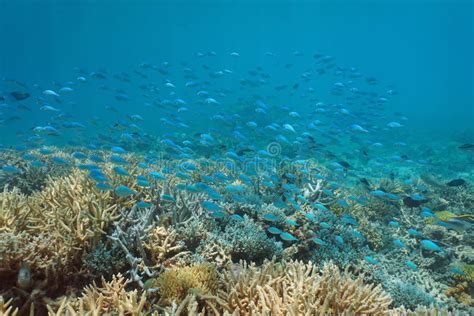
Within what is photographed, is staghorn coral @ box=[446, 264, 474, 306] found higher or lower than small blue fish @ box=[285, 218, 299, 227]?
lower

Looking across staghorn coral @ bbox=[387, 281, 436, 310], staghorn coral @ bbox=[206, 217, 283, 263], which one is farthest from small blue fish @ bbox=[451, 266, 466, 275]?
staghorn coral @ bbox=[206, 217, 283, 263]

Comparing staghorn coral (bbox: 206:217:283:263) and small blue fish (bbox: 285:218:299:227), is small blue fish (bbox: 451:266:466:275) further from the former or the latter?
staghorn coral (bbox: 206:217:283:263)

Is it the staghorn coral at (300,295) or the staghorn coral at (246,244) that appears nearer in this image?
the staghorn coral at (300,295)

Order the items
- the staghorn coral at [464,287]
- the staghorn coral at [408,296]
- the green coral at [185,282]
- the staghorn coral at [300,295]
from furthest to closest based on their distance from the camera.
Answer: the staghorn coral at [464,287] < the staghorn coral at [408,296] < the green coral at [185,282] < the staghorn coral at [300,295]

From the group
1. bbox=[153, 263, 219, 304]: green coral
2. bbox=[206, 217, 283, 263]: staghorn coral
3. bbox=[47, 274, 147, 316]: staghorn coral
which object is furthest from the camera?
bbox=[206, 217, 283, 263]: staghorn coral

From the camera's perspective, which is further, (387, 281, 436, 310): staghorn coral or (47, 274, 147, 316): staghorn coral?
(387, 281, 436, 310): staghorn coral

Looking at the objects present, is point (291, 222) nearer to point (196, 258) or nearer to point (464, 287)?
point (196, 258)

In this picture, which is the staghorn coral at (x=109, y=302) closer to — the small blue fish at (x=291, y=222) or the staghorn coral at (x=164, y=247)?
the staghorn coral at (x=164, y=247)

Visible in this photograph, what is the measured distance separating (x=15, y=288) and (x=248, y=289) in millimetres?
2834

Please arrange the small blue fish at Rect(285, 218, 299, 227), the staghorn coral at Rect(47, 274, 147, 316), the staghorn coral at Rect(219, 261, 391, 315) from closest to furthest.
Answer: the staghorn coral at Rect(47, 274, 147, 316), the staghorn coral at Rect(219, 261, 391, 315), the small blue fish at Rect(285, 218, 299, 227)

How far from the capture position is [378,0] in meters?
83.1

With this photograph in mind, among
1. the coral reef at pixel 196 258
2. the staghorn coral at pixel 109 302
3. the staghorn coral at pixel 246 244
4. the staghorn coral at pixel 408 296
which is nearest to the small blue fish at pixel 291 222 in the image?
the coral reef at pixel 196 258

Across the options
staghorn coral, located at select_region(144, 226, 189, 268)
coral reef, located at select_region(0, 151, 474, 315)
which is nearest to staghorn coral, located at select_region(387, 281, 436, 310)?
coral reef, located at select_region(0, 151, 474, 315)

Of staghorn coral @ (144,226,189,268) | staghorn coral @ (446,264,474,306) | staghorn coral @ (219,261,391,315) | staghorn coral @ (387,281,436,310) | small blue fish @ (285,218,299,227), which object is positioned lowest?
staghorn coral @ (446,264,474,306)
